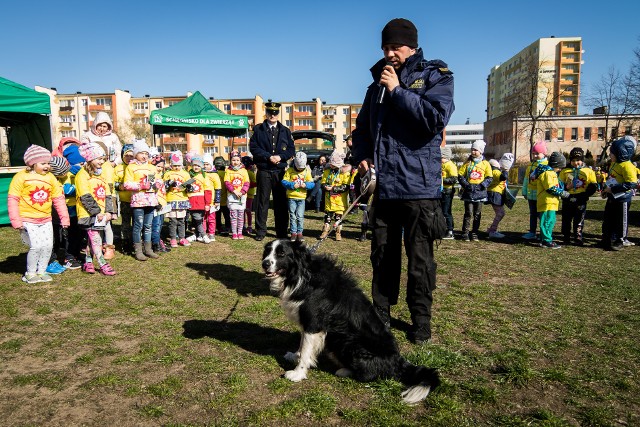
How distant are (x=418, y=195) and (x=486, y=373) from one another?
5.12 ft

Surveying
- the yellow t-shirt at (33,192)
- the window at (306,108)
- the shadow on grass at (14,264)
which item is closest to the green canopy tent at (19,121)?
the shadow on grass at (14,264)

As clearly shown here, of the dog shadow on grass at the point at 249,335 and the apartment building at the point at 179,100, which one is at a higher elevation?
the apartment building at the point at 179,100

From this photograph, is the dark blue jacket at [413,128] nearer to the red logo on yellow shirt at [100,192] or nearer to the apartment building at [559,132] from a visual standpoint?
the red logo on yellow shirt at [100,192]

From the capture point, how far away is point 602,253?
26.3 feet

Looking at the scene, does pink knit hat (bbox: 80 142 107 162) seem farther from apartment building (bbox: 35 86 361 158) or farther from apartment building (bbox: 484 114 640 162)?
apartment building (bbox: 35 86 361 158)

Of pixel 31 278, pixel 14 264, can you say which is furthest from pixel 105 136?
pixel 31 278

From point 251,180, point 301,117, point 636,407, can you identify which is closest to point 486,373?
point 636,407

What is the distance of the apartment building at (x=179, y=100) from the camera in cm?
8775

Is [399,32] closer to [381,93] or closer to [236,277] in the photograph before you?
[381,93]

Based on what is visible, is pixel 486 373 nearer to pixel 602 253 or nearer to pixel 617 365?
pixel 617 365

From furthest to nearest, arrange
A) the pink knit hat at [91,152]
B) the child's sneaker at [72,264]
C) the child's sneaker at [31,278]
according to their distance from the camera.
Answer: the child's sneaker at [72,264], the pink knit hat at [91,152], the child's sneaker at [31,278]

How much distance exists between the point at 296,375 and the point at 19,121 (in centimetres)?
1354

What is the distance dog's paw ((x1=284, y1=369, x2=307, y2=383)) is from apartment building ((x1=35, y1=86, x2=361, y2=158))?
7716 centimetres

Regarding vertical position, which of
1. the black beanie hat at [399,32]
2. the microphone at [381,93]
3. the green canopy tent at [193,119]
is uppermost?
the green canopy tent at [193,119]
